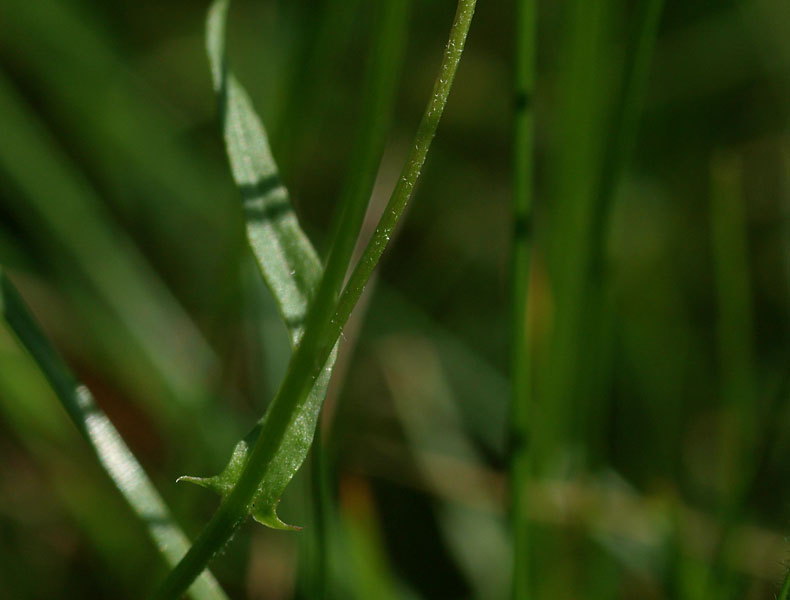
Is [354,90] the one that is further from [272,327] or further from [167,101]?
→ [272,327]

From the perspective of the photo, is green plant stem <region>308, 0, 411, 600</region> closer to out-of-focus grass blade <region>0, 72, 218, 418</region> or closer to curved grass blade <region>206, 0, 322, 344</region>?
curved grass blade <region>206, 0, 322, 344</region>

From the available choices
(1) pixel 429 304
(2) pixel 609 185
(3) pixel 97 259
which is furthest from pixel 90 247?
(2) pixel 609 185

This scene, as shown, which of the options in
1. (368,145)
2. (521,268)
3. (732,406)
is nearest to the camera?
(368,145)

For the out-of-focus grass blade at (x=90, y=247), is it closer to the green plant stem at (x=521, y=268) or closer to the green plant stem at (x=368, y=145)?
the green plant stem at (x=521, y=268)

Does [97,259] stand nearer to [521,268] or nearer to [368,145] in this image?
[521,268]

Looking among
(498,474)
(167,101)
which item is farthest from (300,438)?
(167,101)
